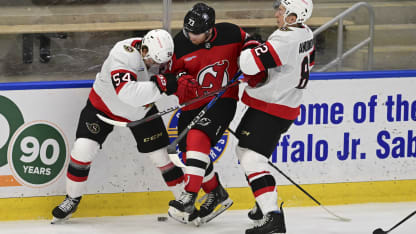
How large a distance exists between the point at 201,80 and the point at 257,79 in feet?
1.03

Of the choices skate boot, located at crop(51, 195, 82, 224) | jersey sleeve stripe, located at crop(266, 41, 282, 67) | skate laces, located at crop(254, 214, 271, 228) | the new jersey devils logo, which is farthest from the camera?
skate boot, located at crop(51, 195, 82, 224)

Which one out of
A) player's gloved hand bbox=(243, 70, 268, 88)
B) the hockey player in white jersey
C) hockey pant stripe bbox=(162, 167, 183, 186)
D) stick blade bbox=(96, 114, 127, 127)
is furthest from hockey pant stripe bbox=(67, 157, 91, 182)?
player's gloved hand bbox=(243, 70, 268, 88)

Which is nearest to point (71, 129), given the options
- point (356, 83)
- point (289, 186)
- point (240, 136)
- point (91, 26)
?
point (91, 26)

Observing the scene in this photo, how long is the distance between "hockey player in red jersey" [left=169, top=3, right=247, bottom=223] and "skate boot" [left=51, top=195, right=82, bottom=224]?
0.58m

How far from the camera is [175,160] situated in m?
3.97

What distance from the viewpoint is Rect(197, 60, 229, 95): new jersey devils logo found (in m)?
3.94

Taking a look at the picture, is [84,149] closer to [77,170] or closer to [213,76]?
[77,170]

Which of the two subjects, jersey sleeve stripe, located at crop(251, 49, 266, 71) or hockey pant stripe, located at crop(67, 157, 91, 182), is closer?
jersey sleeve stripe, located at crop(251, 49, 266, 71)

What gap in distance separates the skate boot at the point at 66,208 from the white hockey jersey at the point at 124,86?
49 centimetres

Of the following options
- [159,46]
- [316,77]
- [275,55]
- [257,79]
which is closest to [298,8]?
[275,55]

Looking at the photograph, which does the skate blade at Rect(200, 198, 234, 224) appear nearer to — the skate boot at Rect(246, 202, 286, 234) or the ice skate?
the ice skate

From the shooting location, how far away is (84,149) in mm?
3988

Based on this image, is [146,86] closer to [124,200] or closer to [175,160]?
[175,160]

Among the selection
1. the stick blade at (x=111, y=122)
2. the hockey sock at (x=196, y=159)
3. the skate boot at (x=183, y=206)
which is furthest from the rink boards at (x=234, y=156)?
the skate boot at (x=183, y=206)
